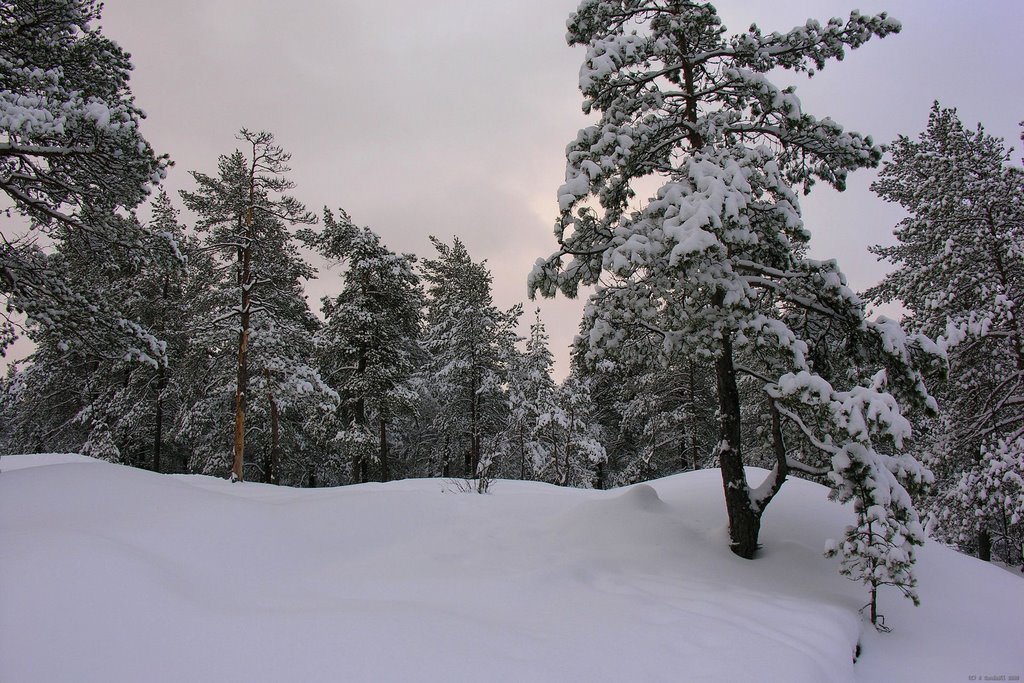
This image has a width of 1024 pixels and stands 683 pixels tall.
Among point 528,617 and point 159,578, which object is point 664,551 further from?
point 159,578

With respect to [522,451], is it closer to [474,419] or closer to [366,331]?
[474,419]

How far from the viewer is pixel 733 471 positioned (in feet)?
22.7

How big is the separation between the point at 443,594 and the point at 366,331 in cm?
1647

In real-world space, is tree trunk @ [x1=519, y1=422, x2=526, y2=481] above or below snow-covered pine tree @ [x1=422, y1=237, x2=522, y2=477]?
below

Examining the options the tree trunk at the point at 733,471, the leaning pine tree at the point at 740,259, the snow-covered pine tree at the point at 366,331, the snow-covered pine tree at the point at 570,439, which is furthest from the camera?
the snow-covered pine tree at the point at 570,439

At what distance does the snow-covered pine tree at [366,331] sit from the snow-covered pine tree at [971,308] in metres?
16.5

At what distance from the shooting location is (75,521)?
187 inches

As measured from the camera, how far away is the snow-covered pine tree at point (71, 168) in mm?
7145

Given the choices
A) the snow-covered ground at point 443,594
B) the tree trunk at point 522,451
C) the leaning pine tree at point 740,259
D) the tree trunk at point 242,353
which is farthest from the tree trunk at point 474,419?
the leaning pine tree at point 740,259

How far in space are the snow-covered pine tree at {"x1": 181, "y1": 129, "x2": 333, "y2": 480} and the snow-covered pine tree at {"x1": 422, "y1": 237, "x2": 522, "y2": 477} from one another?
650 centimetres

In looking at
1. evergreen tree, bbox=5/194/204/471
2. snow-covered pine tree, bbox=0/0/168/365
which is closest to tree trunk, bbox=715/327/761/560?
snow-covered pine tree, bbox=0/0/168/365

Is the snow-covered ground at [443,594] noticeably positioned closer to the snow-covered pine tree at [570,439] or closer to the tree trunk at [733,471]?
the tree trunk at [733,471]

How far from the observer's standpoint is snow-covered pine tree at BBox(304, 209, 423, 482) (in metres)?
19.5

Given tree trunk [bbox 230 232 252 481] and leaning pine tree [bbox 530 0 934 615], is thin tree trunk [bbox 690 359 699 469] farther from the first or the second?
tree trunk [bbox 230 232 252 481]
